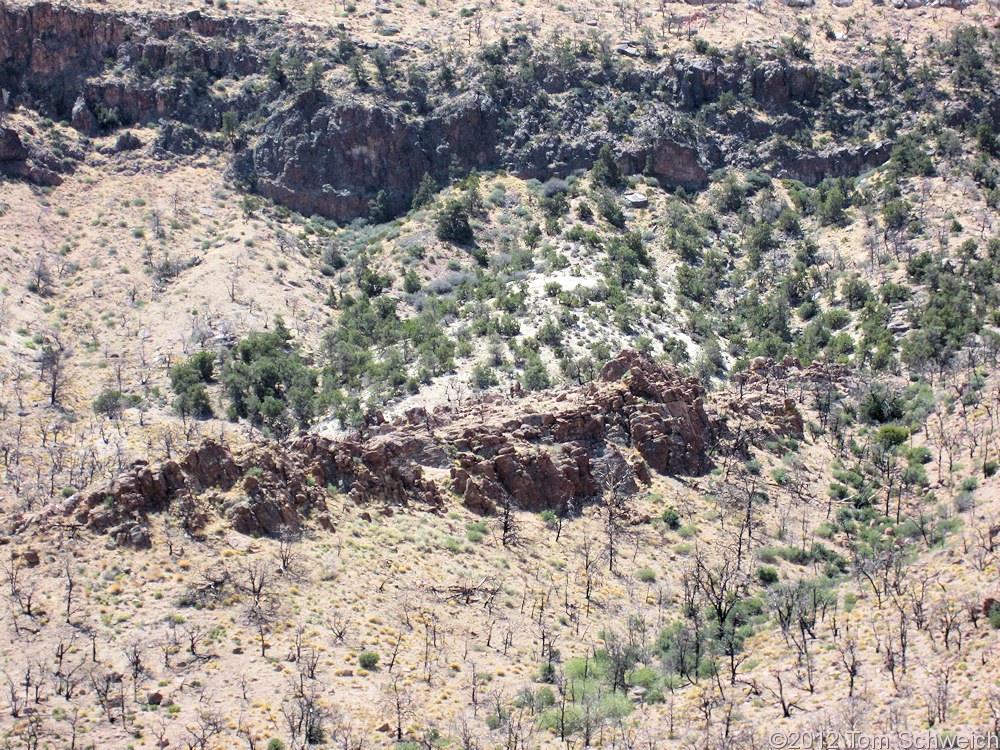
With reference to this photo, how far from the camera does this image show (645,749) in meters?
32.0

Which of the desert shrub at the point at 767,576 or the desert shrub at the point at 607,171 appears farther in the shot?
the desert shrub at the point at 607,171

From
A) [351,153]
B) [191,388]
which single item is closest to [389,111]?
[351,153]

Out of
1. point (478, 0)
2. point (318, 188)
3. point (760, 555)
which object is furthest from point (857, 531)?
point (478, 0)

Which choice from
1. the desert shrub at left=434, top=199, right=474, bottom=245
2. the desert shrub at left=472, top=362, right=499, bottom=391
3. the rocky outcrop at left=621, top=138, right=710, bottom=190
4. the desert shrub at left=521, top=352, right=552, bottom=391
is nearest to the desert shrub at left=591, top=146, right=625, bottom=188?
the rocky outcrop at left=621, top=138, right=710, bottom=190

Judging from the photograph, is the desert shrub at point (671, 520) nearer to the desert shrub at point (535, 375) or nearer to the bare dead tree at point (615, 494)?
the bare dead tree at point (615, 494)

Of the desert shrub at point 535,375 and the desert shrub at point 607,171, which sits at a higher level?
the desert shrub at point 607,171

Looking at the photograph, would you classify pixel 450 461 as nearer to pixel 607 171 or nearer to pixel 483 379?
pixel 483 379

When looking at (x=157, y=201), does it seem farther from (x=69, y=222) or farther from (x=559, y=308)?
(x=559, y=308)

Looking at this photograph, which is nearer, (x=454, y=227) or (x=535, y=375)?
(x=535, y=375)

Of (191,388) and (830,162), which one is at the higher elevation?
(830,162)

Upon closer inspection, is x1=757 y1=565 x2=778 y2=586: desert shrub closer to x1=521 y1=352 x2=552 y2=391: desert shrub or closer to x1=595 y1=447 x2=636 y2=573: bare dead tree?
x1=595 y1=447 x2=636 y2=573: bare dead tree

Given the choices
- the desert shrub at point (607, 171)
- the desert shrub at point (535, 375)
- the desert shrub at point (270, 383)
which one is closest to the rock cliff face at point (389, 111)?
the desert shrub at point (607, 171)

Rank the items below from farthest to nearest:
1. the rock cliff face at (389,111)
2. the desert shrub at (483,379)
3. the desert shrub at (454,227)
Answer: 1. the rock cliff face at (389,111)
2. the desert shrub at (454,227)
3. the desert shrub at (483,379)

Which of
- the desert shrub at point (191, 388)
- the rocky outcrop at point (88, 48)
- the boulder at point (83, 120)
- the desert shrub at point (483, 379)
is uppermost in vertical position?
the rocky outcrop at point (88, 48)
